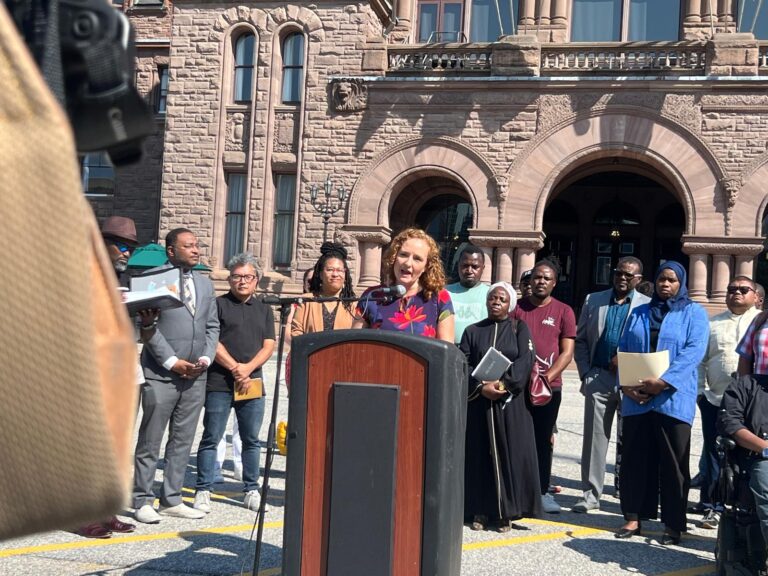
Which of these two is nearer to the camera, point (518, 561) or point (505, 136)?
point (518, 561)

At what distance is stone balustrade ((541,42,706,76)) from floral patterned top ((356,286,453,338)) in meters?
17.2

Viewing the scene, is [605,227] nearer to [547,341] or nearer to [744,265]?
[744,265]

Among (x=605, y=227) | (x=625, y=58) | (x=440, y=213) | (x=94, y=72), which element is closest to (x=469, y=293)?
(x=94, y=72)

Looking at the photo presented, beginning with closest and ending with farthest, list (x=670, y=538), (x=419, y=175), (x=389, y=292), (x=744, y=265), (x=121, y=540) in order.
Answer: (x=389, y=292)
(x=121, y=540)
(x=670, y=538)
(x=744, y=265)
(x=419, y=175)

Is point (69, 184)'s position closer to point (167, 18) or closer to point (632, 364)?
point (632, 364)

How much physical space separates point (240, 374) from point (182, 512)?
112 cm

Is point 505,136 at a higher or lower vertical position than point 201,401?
higher

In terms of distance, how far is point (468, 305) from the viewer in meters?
7.96

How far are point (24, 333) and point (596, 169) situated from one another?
77.1 feet

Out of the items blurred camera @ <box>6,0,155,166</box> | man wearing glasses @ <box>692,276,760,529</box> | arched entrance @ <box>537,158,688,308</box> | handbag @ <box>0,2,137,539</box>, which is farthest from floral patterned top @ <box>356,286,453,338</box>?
arched entrance @ <box>537,158,688,308</box>

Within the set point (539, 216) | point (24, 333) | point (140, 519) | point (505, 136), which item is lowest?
point (140, 519)

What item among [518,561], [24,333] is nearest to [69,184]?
[24,333]

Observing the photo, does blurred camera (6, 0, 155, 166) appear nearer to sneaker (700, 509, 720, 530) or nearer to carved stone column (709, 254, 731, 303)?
sneaker (700, 509, 720, 530)

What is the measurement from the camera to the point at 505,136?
2138cm
